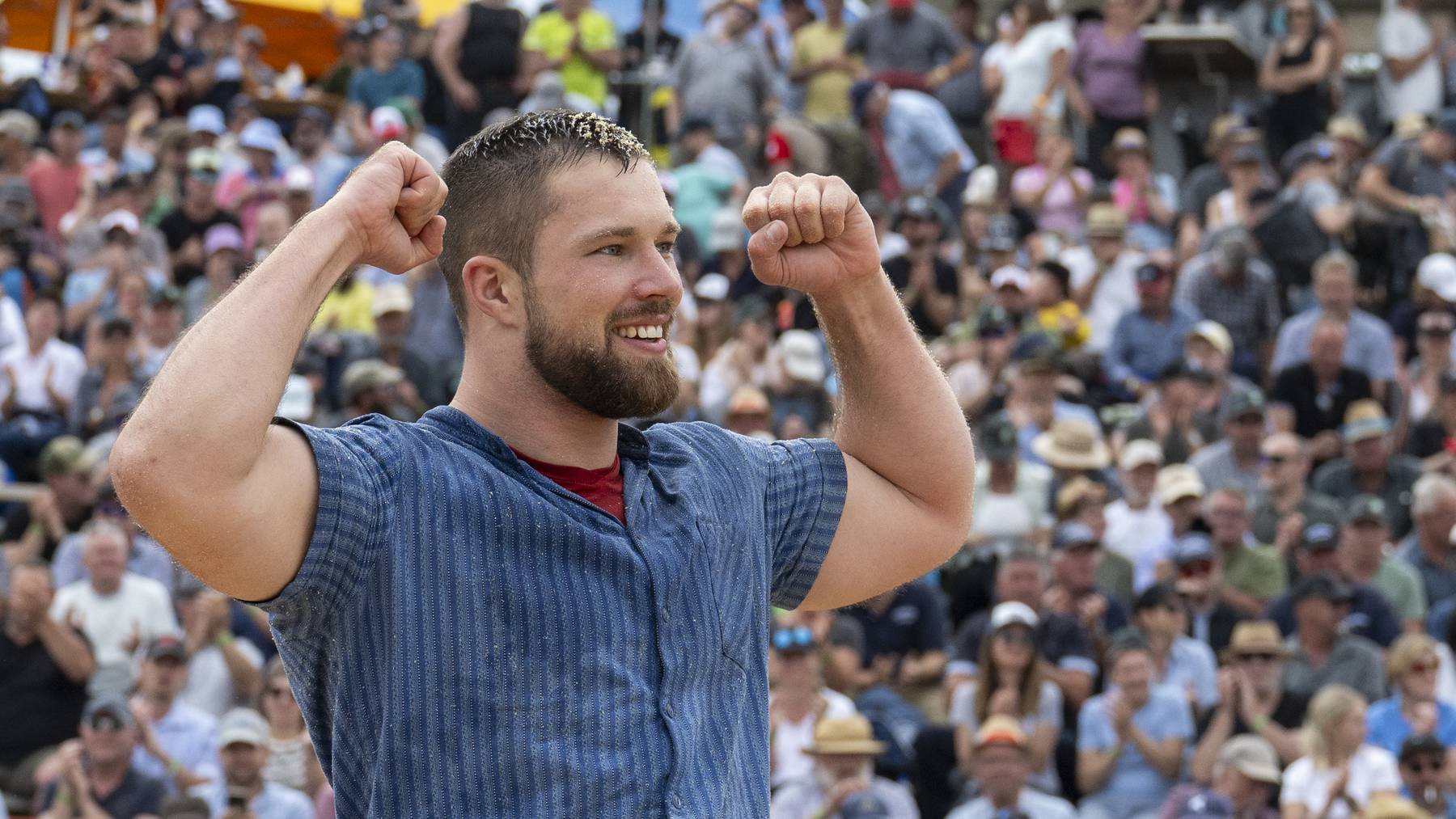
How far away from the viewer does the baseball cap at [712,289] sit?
487 inches

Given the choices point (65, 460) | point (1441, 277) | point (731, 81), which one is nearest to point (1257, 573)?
point (1441, 277)

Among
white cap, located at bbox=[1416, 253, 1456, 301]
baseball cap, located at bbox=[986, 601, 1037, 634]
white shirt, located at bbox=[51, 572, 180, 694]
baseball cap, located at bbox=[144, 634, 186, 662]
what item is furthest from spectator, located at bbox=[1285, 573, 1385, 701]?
white shirt, located at bbox=[51, 572, 180, 694]

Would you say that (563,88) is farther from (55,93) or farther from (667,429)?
(667,429)

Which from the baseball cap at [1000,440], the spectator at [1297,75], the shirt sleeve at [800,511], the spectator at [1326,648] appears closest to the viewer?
the shirt sleeve at [800,511]

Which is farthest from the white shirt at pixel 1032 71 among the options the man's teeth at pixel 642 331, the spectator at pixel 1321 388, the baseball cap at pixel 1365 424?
the man's teeth at pixel 642 331

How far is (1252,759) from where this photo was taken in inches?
317

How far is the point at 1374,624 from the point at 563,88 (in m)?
7.78

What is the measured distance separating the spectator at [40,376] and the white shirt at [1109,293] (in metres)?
5.80

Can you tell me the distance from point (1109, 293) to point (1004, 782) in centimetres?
519

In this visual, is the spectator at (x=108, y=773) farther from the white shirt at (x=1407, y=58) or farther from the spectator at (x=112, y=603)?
the white shirt at (x=1407, y=58)

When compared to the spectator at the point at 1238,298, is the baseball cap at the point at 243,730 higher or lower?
lower

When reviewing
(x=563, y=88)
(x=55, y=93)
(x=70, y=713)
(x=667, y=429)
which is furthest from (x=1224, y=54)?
(x=667, y=429)

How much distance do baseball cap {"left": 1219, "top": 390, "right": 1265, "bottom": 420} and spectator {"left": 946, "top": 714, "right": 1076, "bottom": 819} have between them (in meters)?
2.83

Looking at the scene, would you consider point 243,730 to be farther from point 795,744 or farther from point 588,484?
point 588,484
